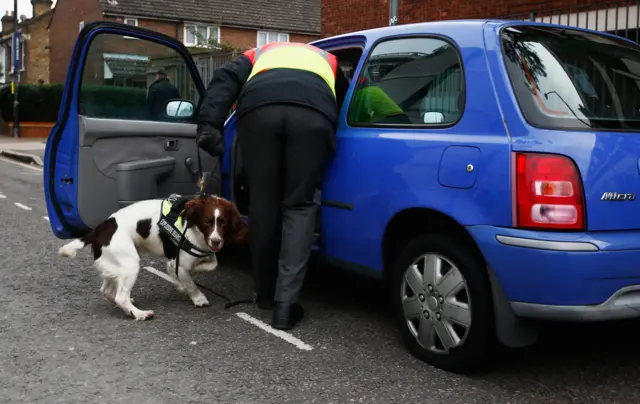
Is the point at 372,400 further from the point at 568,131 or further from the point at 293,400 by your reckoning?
the point at 568,131

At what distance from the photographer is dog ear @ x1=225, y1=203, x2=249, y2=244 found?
459 cm

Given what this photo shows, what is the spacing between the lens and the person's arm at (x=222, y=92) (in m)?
4.67

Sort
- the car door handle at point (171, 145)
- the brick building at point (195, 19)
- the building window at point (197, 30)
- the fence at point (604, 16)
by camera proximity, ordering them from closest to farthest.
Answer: the car door handle at point (171, 145), the fence at point (604, 16), the brick building at point (195, 19), the building window at point (197, 30)

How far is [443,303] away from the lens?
3.69m

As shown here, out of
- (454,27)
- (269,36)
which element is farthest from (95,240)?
(269,36)

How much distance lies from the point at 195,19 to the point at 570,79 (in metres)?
33.3

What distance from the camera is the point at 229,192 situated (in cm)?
546

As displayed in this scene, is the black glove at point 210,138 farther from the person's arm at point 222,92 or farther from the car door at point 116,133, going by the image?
the car door at point 116,133

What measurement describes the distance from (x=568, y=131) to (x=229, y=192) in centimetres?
281

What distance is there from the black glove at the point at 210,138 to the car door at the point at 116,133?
56 cm

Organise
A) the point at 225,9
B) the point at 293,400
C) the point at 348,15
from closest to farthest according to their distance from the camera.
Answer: the point at 293,400 → the point at 348,15 → the point at 225,9

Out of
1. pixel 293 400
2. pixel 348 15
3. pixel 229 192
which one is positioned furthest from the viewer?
pixel 348 15

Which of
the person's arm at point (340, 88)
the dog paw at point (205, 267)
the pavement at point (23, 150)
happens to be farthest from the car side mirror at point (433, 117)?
the pavement at point (23, 150)

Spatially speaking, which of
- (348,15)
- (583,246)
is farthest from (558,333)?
(348,15)
